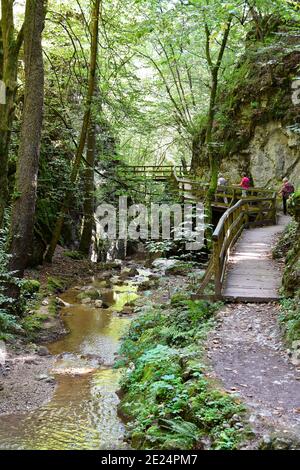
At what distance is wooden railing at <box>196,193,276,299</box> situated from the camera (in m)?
8.53

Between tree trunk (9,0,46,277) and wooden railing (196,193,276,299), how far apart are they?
4148 mm

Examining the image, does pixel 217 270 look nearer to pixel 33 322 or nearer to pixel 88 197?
pixel 33 322

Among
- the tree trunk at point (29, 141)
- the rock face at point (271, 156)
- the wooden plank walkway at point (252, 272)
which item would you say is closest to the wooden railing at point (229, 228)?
the wooden plank walkway at point (252, 272)

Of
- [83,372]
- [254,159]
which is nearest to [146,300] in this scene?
[83,372]

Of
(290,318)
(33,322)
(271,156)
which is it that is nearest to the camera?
(290,318)

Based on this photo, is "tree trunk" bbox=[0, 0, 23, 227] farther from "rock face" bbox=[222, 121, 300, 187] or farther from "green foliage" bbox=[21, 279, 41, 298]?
"rock face" bbox=[222, 121, 300, 187]

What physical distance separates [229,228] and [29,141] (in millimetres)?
5543

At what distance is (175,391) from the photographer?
17.8 feet

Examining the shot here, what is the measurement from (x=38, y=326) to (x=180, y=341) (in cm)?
384

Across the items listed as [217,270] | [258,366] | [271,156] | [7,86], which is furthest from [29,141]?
[271,156]

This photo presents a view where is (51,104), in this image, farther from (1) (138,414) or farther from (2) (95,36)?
(1) (138,414)

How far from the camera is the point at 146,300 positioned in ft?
41.3

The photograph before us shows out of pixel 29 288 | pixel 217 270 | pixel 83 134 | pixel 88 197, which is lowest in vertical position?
pixel 29 288

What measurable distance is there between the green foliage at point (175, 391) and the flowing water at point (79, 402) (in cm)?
31
